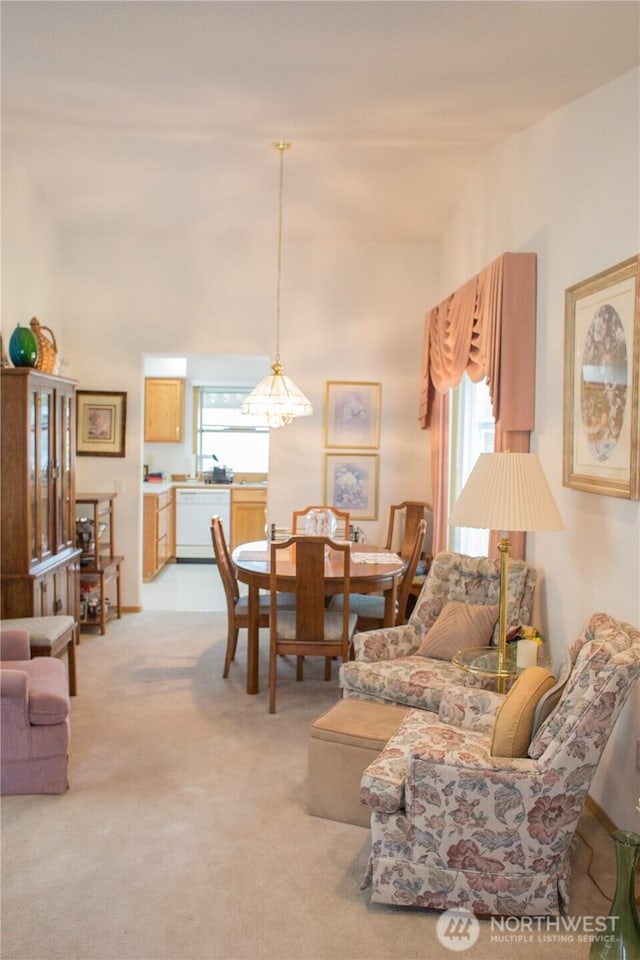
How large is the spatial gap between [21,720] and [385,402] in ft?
13.0

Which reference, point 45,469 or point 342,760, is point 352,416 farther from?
point 342,760

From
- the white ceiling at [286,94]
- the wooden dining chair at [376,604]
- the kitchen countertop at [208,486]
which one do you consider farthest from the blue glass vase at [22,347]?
the kitchen countertop at [208,486]

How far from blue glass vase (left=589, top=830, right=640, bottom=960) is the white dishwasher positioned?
7.37 m

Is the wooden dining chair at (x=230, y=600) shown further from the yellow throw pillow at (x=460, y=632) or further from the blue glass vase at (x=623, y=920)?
the blue glass vase at (x=623, y=920)

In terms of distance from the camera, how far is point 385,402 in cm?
646

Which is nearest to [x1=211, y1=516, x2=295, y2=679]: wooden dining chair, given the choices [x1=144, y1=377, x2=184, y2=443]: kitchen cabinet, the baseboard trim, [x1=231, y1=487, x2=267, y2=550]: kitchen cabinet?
the baseboard trim

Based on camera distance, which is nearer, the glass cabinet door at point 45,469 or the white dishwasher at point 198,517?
the glass cabinet door at point 45,469

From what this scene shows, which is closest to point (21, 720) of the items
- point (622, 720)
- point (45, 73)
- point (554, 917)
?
point (554, 917)

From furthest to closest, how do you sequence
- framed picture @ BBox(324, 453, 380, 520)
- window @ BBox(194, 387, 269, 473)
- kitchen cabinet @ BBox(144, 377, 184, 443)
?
1. window @ BBox(194, 387, 269, 473)
2. kitchen cabinet @ BBox(144, 377, 184, 443)
3. framed picture @ BBox(324, 453, 380, 520)

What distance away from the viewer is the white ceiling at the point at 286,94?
3002 millimetres

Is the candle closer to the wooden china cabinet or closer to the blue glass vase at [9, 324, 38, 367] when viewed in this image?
the wooden china cabinet

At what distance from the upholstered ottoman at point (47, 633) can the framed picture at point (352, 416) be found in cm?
273

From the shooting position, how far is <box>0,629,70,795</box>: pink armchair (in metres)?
3.25

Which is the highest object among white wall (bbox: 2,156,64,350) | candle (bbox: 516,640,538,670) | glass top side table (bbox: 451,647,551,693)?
white wall (bbox: 2,156,64,350)
